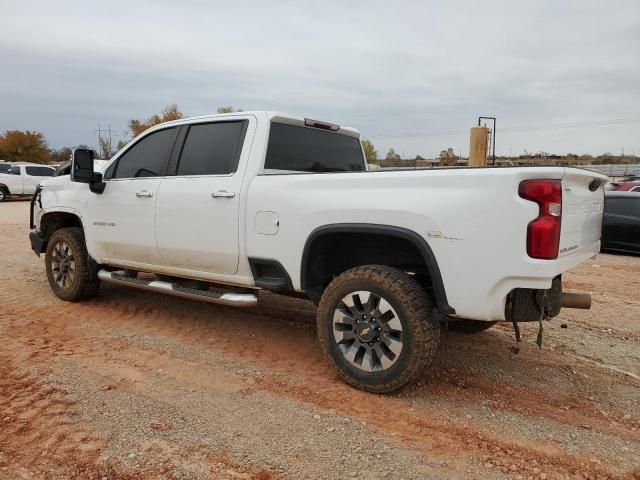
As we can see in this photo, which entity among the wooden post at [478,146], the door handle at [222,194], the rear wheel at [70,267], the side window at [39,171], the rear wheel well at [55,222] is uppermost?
the wooden post at [478,146]

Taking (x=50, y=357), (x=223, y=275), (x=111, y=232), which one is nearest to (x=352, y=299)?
(x=223, y=275)

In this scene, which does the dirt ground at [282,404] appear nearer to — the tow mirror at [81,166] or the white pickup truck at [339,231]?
the white pickup truck at [339,231]

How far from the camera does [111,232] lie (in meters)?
5.23

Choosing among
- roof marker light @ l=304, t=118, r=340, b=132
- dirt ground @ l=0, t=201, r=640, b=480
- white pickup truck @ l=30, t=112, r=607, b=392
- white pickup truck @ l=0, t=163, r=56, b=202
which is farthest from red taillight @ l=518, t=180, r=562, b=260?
white pickup truck @ l=0, t=163, r=56, b=202

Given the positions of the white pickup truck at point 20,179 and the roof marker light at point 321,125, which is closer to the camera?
the roof marker light at point 321,125

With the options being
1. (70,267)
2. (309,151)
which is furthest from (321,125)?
(70,267)

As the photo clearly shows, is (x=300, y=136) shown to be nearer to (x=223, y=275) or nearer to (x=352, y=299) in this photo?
(x=223, y=275)

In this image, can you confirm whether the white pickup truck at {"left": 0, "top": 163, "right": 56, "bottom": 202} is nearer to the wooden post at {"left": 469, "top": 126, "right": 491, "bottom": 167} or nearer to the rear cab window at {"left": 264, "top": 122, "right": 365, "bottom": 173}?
the wooden post at {"left": 469, "top": 126, "right": 491, "bottom": 167}

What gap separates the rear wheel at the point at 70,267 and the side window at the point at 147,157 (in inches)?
36.8

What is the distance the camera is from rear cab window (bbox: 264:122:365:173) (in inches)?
176

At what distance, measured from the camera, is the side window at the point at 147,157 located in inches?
195

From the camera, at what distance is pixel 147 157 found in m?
5.12

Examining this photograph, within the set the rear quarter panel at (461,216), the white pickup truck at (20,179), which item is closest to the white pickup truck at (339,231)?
the rear quarter panel at (461,216)

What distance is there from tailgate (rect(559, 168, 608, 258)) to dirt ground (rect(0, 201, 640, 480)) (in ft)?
3.57
